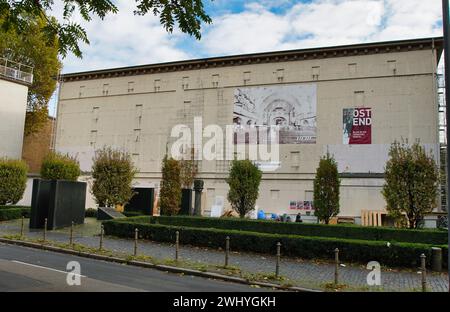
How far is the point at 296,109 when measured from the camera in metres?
42.5

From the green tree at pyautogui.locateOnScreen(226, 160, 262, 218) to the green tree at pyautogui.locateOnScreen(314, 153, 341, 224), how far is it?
15.2ft

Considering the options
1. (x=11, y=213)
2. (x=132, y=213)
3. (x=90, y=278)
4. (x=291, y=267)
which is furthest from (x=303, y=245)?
(x=11, y=213)

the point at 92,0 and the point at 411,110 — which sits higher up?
the point at 411,110

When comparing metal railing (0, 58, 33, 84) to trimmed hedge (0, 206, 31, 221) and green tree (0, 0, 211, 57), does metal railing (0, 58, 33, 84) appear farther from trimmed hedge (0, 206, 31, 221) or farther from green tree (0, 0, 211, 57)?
green tree (0, 0, 211, 57)

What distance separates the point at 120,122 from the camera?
5103 centimetres

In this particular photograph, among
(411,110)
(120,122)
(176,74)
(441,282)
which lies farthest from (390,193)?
(120,122)

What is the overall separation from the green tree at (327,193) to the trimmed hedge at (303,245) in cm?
1064

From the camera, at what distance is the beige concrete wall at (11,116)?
42.8m

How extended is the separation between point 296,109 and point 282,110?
4.70ft

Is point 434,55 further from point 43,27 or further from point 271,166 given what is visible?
point 43,27

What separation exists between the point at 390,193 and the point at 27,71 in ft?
137

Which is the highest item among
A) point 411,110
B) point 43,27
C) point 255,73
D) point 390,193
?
point 255,73

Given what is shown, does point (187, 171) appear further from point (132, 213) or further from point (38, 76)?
point (38, 76)

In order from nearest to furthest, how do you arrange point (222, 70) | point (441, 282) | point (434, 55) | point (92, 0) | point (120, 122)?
point (92, 0)
point (441, 282)
point (434, 55)
point (222, 70)
point (120, 122)
